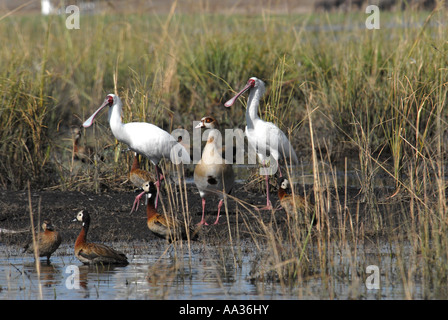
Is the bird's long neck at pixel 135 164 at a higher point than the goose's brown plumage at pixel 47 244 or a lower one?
higher

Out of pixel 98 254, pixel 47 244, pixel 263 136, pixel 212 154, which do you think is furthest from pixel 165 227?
pixel 263 136

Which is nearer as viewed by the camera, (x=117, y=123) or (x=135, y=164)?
(x=117, y=123)

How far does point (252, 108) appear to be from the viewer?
9.70 m

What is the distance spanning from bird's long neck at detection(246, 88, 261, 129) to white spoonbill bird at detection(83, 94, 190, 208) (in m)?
1.00

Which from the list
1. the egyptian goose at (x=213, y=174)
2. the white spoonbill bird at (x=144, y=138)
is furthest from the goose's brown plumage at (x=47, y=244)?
the white spoonbill bird at (x=144, y=138)

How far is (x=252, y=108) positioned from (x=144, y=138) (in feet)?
4.46

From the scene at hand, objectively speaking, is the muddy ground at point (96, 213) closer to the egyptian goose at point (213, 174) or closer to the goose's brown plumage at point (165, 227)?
the goose's brown plumage at point (165, 227)

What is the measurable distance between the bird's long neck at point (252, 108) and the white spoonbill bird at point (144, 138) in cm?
100

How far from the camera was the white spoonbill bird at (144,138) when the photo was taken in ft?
31.0

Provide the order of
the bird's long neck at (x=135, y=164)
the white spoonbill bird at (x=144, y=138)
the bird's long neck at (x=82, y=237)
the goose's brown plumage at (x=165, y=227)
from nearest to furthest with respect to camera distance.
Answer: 1. the bird's long neck at (x=82, y=237)
2. the goose's brown plumage at (x=165, y=227)
3. the white spoonbill bird at (x=144, y=138)
4. the bird's long neck at (x=135, y=164)

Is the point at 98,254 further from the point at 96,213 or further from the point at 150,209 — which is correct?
the point at 96,213

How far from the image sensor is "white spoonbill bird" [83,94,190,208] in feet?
31.0

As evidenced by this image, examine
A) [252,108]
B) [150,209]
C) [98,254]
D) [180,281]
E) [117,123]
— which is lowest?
[180,281]
